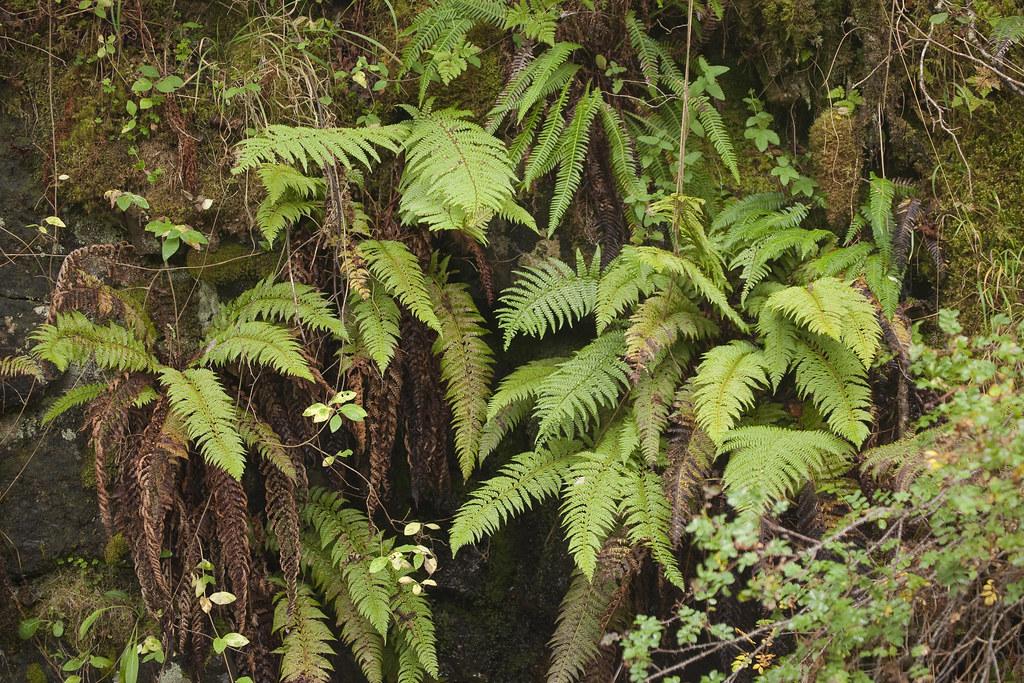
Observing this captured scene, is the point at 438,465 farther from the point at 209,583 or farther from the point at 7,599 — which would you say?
the point at 7,599

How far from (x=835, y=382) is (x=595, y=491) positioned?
1.02m

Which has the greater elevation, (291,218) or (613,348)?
(291,218)

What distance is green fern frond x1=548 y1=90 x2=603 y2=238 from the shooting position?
378cm

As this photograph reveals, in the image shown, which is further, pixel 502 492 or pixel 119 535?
pixel 119 535

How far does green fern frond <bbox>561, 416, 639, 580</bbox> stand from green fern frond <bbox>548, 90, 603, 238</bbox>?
948mm

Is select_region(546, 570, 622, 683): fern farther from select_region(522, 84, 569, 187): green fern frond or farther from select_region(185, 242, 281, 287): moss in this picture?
select_region(185, 242, 281, 287): moss

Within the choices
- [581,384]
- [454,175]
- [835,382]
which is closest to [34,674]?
[581,384]

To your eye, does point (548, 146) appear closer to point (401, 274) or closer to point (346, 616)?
point (401, 274)

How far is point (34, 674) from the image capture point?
380 centimetres

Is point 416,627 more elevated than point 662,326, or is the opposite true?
point 662,326

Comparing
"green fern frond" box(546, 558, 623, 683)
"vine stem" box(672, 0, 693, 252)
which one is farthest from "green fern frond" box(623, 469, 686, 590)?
"vine stem" box(672, 0, 693, 252)

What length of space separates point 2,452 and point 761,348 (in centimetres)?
335

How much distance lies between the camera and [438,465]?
3.95 metres

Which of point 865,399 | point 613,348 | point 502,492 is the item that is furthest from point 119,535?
point 865,399
